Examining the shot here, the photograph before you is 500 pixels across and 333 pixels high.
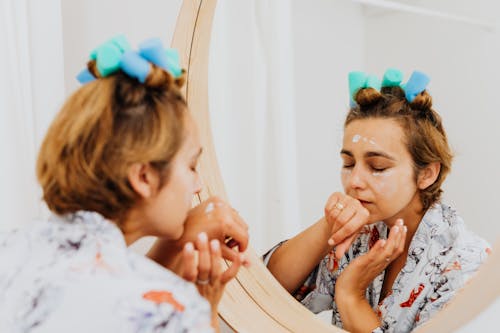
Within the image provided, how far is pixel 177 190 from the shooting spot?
1.77 ft

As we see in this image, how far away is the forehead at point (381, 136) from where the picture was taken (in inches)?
31.1

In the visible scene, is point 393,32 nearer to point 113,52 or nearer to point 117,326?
point 113,52

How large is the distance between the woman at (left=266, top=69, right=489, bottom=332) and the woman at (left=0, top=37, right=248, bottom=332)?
0.30 metres

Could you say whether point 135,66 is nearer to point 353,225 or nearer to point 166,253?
point 166,253

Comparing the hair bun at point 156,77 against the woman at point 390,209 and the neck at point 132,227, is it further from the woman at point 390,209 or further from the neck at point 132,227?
the woman at point 390,209

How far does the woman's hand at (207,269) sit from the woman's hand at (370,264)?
0.24 m

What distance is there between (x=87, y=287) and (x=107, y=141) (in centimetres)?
12

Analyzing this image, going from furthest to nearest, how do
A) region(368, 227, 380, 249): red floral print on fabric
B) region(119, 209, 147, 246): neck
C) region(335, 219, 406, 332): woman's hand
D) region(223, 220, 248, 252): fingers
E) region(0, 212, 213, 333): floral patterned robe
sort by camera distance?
1. region(368, 227, 380, 249): red floral print on fabric
2. region(335, 219, 406, 332): woman's hand
3. region(223, 220, 248, 252): fingers
4. region(119, 209, 147, 246): neck
5. region(0, 212, 213, 333): floral patterned robe

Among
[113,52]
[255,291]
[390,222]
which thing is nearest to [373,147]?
[390,222]

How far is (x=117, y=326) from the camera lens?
1.41 feet

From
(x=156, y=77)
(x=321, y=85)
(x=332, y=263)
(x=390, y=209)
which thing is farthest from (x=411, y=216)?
(x=156, y=77)

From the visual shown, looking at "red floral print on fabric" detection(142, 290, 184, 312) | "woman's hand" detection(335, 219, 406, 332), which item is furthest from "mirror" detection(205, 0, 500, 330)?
"red floral print on fabric" detection(142, 290, 184, 312)

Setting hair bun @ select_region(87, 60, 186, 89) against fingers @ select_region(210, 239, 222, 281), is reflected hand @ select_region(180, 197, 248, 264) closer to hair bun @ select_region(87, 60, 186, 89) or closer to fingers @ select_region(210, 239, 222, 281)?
fingers @ select_region(210, 239, 222, 281)

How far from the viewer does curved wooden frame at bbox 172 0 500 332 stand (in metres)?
0.80
